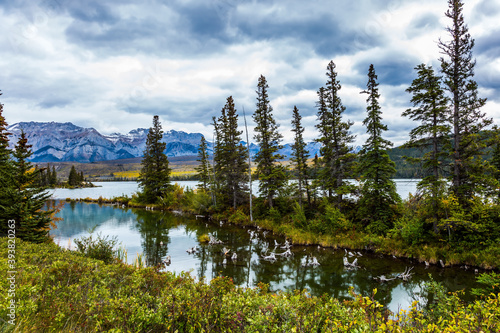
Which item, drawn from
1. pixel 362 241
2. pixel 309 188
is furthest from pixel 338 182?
pixel 362 241

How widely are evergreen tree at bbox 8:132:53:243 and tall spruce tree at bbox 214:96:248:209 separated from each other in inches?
853

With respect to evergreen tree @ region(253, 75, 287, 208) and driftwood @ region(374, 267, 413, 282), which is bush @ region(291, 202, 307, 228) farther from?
driftwood @ region(374, 267, 413, 282)

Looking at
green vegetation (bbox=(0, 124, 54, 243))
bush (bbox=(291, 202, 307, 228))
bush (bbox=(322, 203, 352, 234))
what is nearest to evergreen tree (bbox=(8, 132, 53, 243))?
green vegetation (bbox=(0, 124, 54, 243))

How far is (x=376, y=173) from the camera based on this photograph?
21188mm

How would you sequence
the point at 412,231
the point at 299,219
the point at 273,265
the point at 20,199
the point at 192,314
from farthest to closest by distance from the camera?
the point at 299,219 → the point at 412,231 → the point at 273,265 → the point at 20,199 → the point at 192,314

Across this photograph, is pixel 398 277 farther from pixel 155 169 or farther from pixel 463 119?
pixel 155 169

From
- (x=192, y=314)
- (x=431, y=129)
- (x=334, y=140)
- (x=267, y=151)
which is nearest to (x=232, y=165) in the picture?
(x=267, y=151)

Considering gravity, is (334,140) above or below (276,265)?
above

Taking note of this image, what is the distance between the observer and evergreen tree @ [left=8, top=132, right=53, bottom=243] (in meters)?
13.8

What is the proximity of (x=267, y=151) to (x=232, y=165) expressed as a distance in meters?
7.17

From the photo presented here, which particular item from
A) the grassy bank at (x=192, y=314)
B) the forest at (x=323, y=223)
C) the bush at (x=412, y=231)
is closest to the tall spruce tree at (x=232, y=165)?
the forest at (x=323, y=223)

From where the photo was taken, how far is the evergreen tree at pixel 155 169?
157 ft

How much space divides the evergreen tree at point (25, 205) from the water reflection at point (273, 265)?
2986 millimetres

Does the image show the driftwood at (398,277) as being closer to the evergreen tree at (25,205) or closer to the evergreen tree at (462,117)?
the evergreen tree at (462,117)
